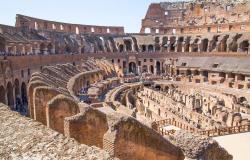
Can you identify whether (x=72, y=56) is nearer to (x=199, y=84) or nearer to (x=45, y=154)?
(x=199, y=84)

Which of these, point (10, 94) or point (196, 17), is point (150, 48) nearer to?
point (196, 17)

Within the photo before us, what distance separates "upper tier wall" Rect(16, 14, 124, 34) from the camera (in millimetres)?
39231

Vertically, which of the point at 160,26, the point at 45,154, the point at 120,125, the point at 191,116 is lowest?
the point at 191,116

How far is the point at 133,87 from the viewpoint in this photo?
36375mm

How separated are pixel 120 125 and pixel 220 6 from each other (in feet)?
157

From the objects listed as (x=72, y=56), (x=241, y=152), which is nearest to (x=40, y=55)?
(x=72, y=56)

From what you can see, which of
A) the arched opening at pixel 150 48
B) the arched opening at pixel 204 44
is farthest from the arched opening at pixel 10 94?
the arched opening at pixel 204 44

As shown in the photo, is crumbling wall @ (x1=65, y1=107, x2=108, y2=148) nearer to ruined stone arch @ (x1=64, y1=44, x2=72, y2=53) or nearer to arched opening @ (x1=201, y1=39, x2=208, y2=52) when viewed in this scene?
ruined stone arch @ (x1=64, y1=44, x2=72, y2=53)

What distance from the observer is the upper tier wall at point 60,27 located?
3923 centimetres

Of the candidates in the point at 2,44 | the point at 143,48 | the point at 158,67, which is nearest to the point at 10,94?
the point at 2,44

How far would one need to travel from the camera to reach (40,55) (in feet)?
108

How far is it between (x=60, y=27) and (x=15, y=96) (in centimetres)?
2432

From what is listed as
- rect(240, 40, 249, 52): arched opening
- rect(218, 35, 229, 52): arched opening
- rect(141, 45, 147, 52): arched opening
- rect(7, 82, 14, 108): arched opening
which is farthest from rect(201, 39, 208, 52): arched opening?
rect(7, 82, 14, 108): arched opening

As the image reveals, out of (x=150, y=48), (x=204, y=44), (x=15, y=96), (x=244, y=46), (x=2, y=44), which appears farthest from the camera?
(x=150, y=48)
